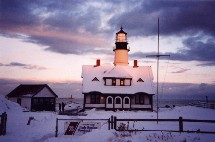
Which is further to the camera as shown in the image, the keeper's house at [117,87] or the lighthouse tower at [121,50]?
the lighthouse tower at [121,50]

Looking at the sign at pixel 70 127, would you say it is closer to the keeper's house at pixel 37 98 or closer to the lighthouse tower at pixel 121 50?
the keeper's house at pixel 37 98

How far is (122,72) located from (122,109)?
6922 millimetres

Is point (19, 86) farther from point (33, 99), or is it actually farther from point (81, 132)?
point (81, 132)

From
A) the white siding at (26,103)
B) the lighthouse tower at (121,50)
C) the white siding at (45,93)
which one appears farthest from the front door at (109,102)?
the white siding at (26,103)

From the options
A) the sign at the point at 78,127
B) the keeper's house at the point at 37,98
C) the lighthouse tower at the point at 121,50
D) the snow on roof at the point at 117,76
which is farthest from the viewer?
the lighthouse tower at the point at 121,50

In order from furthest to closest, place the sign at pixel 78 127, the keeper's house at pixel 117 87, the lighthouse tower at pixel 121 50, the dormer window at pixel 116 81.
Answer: the lighthouse tower at pixel 121 50, the dormer window at pixel 116 81, the keeper's house at pixel 117 87, the sign at pixel 78 127

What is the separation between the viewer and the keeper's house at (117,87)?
43812 mm


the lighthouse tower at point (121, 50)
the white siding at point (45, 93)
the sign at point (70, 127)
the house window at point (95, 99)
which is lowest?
the sign at point (70, 127)

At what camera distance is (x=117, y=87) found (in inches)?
1775

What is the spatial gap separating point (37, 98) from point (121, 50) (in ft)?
63.5

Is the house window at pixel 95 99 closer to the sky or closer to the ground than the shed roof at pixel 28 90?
closer to the ground

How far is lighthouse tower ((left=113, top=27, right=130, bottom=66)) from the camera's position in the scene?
52.2 metres

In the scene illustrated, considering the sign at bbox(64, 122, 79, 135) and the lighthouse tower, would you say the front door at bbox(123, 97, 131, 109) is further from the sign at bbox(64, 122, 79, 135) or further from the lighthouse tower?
the sign at bbox(64, 122, 79, 135)

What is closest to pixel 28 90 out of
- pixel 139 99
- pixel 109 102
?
pixel 109 102
